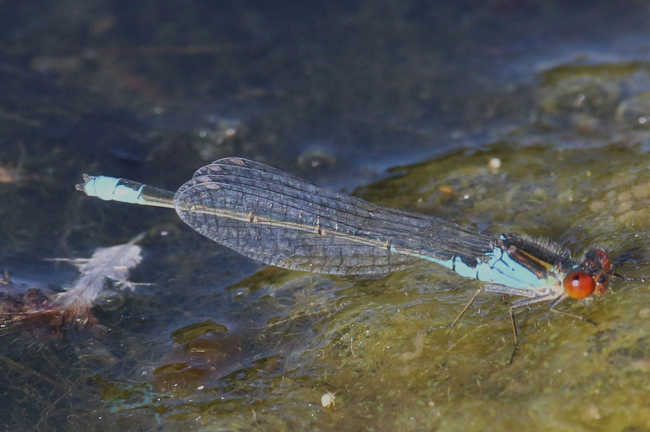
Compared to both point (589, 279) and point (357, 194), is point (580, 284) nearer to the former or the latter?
point (589, 279)

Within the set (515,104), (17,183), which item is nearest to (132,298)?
(17,183)

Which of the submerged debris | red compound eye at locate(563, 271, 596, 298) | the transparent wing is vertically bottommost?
the submerged debris

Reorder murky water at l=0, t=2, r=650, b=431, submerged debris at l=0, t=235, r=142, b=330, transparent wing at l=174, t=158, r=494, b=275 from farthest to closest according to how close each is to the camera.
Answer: transparent wing at l=174, t=158, r=494, b=275 → submerged debris at l=0, t=235, r=142, b=330 → murky water at l=0, t=2, r=650, b=431

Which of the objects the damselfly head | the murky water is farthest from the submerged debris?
the damselfly head

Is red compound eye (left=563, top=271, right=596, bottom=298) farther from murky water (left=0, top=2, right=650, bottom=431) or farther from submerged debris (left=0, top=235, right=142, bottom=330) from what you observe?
submerged debris (left=0, top=235, right=142, bottom=330)

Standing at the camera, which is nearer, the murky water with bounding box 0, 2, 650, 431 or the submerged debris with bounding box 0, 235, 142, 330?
the murky water with bounding box 0, 2, 650, 431

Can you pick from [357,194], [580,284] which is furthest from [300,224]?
[580,284]
